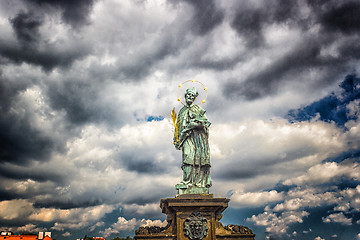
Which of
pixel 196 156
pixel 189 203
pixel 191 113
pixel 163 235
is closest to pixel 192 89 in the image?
pixel 191 113

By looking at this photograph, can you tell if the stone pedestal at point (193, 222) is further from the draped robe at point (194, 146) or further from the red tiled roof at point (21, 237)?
the red tiled roof at point (21, 237)

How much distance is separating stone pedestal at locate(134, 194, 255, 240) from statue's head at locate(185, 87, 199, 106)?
17.1 ft

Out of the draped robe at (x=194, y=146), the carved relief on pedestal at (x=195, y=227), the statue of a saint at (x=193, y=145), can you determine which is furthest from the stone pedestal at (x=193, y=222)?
the draped robe at (x=194, y=146)

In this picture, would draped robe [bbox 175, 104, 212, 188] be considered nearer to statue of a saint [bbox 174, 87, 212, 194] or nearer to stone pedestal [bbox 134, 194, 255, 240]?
statue of a saint [bbox 174, 87, 212, 194]

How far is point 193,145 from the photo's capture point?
60.6ft

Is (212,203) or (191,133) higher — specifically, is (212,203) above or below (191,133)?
below

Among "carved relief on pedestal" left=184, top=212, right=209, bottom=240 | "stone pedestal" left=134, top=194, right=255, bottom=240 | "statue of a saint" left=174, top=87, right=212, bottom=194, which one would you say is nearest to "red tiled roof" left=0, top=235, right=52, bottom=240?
"stone pedestal" left=134, top=194, right=255, bottom=240

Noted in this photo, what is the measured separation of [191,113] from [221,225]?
6092 millimetres

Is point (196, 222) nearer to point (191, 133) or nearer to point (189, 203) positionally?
point (189, 203)

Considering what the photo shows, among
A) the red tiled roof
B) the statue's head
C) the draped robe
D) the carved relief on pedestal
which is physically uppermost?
the statue's head

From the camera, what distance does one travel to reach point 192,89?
19.1 m

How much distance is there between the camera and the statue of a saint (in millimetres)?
17688

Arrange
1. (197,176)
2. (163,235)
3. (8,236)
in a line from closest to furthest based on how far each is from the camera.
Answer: (163,235) → (197,176) → (8,236)

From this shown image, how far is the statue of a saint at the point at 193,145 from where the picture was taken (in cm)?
1769
